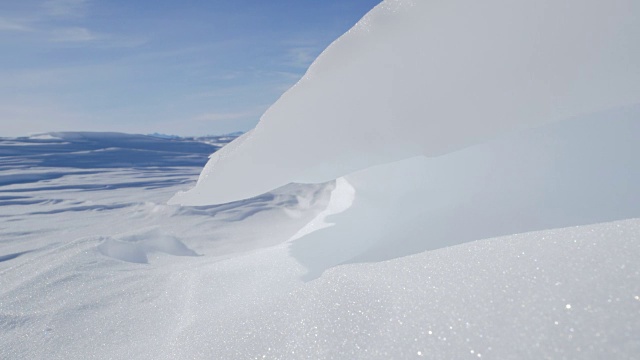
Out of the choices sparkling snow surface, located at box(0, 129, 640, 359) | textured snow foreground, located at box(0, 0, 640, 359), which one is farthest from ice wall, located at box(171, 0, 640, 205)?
sparkling snow surface, located at box(0, 129, 640, 359)

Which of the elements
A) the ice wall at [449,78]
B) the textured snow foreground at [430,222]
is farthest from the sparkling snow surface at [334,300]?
the ice wall at [449,78]

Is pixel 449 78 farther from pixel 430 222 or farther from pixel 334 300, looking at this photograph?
pixel 334 300

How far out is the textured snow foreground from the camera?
2.15 ft

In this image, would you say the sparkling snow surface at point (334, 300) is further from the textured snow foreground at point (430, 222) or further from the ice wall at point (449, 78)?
the ice wall at point (449, 78)

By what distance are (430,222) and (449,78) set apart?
1.24 ft

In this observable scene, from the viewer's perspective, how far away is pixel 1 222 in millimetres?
2953

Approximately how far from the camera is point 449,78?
0.95 m

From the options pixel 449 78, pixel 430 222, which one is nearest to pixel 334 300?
pixel 430 222

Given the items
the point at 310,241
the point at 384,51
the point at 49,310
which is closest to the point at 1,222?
the point at 49,310

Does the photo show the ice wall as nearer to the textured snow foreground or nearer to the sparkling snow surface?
the textured snow foreground

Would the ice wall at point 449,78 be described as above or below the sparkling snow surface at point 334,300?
above

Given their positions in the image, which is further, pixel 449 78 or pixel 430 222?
pixel 430 222

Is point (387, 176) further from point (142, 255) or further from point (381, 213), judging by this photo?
point (142, 255)

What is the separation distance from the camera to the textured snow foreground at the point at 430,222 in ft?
2.15
